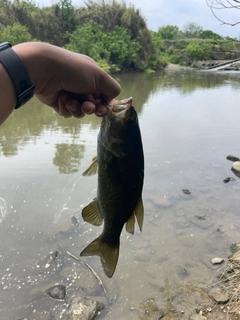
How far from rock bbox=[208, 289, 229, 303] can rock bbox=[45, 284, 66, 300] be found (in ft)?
6.82

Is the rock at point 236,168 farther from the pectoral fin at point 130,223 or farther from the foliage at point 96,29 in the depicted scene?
the foliage at point 96,29

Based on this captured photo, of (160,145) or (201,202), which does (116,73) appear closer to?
(160,145)

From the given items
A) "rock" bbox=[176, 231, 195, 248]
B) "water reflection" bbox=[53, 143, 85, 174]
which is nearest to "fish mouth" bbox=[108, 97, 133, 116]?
"rock" bbox=[176, 231, 195, 248]

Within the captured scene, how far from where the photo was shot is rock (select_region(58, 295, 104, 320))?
420 cm

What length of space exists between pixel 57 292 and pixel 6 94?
3.71 meters

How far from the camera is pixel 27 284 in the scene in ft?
16.1

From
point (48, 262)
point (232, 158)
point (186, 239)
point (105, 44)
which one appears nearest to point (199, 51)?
point (105, 44)

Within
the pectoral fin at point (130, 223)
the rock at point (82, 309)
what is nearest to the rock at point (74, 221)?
the rock at point (82, 309)

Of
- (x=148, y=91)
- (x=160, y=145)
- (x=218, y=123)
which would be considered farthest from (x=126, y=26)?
(x=160, y=145)

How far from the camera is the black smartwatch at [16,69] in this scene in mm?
1670

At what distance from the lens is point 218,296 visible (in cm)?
438

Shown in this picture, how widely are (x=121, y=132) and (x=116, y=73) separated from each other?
37232 millimetres

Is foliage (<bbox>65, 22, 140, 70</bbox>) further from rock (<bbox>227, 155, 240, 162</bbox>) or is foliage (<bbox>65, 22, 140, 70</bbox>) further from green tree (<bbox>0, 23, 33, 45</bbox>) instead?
rock (<bbox>227, 155, 240, 162</bbox>)

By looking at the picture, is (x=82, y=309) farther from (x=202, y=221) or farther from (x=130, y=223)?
(x=202, y=221)
